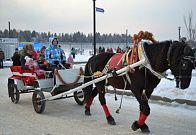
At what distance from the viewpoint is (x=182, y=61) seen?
577 cm

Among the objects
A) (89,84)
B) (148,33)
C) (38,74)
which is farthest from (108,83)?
(38,74)

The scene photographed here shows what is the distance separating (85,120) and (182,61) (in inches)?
122

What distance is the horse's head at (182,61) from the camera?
5.74 meters

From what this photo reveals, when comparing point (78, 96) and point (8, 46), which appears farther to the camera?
point (8, 46)

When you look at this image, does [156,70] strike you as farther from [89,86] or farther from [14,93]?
[14,93]

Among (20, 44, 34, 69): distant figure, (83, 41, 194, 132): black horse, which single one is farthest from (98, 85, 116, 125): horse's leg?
(20, 44, 34, 69): distant figure

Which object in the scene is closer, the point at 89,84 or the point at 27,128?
the point at 27,128

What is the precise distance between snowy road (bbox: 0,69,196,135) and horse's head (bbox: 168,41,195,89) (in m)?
1.31

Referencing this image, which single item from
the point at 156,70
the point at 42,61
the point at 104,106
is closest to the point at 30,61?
the point at 42,61

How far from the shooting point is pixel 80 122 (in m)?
7.69

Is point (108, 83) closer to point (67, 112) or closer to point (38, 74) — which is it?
point (67, 112)

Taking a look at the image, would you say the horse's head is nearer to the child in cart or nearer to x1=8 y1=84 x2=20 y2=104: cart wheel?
the child in cart

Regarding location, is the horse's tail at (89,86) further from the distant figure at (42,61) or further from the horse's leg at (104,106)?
the distant figure at (42,61)

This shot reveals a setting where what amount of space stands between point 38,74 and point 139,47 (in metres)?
3.61
